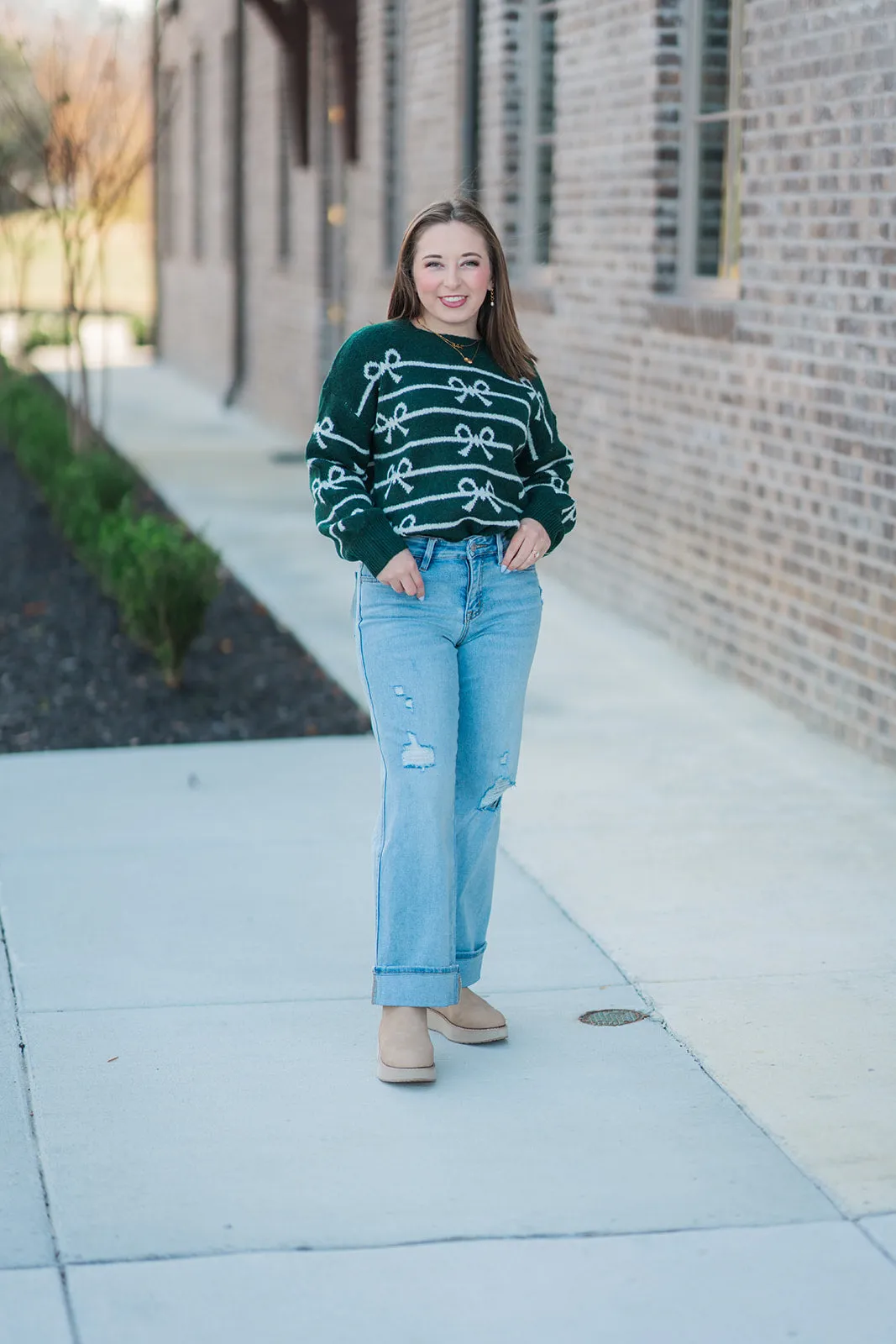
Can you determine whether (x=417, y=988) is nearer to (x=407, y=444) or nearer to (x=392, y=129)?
(x=407, y=444)

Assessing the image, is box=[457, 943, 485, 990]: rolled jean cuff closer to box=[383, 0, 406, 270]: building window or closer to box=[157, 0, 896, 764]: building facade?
box=[157, 0, 896, 764]: building facade

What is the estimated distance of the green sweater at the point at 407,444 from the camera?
12.9 ft

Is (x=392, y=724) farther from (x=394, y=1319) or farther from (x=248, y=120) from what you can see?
(x=248, y=120)

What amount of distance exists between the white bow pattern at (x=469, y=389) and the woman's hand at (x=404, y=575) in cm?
34

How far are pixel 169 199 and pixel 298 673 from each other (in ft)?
66.8

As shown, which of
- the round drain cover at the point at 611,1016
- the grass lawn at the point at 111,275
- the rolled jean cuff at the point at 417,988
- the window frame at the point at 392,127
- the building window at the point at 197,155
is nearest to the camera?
the rolled jean cuff at the point at 417,988

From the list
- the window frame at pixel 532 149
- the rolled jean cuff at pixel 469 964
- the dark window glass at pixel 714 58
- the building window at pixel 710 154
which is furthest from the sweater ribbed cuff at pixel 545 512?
the window frame at pixel 532 149

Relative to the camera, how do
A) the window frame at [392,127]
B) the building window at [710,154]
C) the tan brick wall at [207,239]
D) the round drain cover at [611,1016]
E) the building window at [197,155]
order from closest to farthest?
the round drain cover at [611,1016]
the building window at [710,154]
the window frame at [392,127]
the tan brick wall at [207,239]
the building window at [197,155]

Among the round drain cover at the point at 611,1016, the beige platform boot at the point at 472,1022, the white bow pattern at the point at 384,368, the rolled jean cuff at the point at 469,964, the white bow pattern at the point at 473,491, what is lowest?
the round drain cover at the point at 611,1016

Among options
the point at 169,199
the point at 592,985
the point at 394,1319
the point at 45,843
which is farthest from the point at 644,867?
the point at 169,199

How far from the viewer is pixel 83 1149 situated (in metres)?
3.79

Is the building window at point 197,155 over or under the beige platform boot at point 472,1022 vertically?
over

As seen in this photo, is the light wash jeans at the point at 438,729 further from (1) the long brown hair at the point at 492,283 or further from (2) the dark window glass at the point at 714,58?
(2) the dark window glass at the point at 714,58

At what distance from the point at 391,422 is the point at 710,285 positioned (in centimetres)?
498
